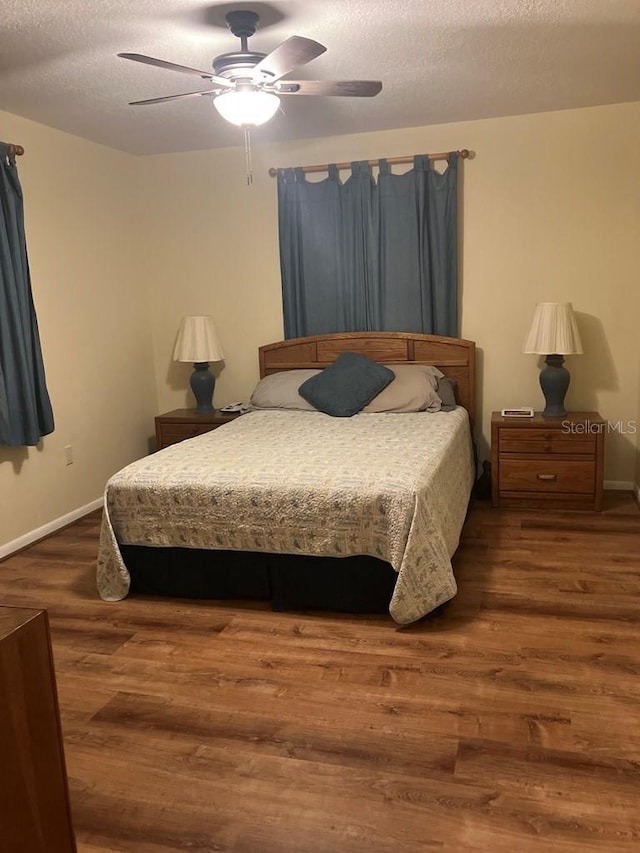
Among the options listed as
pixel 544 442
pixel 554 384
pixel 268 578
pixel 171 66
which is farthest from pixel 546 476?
pixel 171 66

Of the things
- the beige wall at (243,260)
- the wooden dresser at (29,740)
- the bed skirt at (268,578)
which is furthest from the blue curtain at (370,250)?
the wooden dresser at (29,740)

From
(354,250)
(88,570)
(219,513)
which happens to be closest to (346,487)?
(219,513)

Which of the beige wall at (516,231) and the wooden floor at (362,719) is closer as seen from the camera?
the wooden floor at (362,719)

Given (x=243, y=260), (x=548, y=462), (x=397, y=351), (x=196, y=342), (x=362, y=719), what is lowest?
(x=362, y=719)

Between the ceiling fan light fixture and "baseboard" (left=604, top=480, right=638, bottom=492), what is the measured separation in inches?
128

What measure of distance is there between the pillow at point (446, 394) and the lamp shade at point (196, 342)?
1.58 meters

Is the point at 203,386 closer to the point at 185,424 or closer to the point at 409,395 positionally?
the point at 185,424

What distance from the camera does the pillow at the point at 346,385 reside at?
14.5 feet

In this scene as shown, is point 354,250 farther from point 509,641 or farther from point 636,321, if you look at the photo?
point 509,641

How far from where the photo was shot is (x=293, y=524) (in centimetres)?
302

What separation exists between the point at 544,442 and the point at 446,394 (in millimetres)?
684

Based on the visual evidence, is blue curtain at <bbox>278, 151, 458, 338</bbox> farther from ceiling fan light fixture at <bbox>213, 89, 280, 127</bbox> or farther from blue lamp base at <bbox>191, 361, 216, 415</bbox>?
ceiling fan light fixture at <bbox>213, 89, 280, 127</bbox>

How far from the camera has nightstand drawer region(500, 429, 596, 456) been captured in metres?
4.23

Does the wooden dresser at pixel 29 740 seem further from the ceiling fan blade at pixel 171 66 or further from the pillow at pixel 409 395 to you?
the pillow at pixel 409 395
